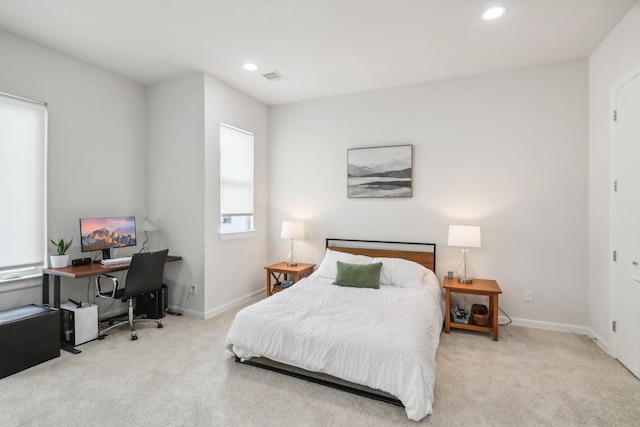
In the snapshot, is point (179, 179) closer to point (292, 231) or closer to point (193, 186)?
point (193, 186)

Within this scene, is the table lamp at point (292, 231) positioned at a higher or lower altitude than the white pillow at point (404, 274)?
higher

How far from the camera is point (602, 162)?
3.10 m

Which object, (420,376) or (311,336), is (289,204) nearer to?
(311,336)

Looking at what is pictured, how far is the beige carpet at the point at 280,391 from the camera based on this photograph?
6.66 feet

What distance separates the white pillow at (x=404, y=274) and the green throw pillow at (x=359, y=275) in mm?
131

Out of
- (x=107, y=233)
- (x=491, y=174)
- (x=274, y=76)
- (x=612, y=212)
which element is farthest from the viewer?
(x=274, y=76)

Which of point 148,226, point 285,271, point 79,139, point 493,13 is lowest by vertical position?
point 285,271

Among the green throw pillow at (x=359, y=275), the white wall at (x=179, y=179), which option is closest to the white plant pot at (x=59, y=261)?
the white wall at (x=179, y=179)

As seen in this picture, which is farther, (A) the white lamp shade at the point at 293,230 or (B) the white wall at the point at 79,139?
(A) the white lamp shade at the point at 293,230

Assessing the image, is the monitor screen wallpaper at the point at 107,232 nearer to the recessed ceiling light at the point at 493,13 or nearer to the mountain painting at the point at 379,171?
the mountain painting at the point at 379,171

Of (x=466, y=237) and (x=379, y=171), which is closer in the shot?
(x=466, y=237)

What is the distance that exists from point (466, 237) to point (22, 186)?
4614 millimetres

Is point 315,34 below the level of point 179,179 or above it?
above

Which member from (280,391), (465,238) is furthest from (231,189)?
(465,238)
